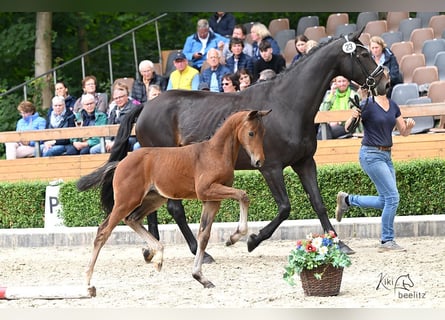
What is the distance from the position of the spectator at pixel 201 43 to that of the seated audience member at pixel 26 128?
282 centimetres

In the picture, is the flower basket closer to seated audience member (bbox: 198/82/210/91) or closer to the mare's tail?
the mare's tail

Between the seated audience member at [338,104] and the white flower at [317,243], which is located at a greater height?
the seated audience member at [338,104]

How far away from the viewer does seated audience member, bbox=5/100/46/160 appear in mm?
14891

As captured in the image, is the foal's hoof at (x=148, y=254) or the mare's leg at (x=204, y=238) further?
the foal's hoof at (x=148, y=254)

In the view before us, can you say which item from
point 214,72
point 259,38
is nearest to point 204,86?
point 214,72

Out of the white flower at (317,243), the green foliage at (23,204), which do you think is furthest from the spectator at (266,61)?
the white flower at (317,243)

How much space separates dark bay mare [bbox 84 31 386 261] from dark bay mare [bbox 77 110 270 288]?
1366mm

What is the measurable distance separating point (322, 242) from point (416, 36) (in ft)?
32.2

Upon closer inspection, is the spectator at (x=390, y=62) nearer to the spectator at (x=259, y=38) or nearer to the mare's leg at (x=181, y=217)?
the spectator at (x=259, y=38)

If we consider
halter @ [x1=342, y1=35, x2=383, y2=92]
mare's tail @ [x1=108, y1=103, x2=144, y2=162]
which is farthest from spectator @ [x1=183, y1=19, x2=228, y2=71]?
halter @ [x1=342, y1=35, x2=383, y2=92]

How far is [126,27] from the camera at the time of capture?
21.4 metres

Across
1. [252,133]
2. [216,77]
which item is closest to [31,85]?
[216,77]

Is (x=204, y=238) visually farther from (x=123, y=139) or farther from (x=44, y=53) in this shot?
(x=44, y=53)

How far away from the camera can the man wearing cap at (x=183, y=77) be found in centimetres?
1523
